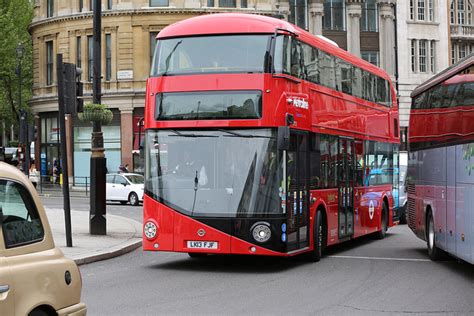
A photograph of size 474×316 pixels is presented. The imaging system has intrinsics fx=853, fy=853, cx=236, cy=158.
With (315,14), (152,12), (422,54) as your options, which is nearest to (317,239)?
(152,12)

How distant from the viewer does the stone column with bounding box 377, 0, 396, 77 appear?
2244 inches

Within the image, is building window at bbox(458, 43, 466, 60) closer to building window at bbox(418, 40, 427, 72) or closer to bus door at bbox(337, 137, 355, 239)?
building window at bbox(418, 40, 427, 72)

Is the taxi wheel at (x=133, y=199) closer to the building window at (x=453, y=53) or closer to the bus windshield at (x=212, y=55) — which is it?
the bus windshield at (x=212, y=55)

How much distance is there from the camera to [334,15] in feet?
183

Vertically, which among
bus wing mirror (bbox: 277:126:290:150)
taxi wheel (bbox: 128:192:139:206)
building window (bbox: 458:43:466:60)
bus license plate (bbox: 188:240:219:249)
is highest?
building window (bbox: 458:43:466:60)

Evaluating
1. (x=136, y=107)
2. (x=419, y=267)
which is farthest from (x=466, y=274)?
(x=136, y=107)

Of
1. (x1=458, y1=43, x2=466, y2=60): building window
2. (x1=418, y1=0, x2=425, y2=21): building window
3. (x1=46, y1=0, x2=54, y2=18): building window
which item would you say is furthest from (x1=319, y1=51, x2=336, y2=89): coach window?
(x1=458, y1=43, x2=466, y2=60): building window

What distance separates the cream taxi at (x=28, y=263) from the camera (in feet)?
19.8

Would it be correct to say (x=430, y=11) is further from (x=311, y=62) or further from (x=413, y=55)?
(x=311, y=62)

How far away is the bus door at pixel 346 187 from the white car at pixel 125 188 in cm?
2157

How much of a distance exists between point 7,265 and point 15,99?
193 feet

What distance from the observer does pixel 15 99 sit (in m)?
62.7

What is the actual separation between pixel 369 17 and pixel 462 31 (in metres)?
7.84

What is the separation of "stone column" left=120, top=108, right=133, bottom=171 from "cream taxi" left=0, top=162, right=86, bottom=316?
4474cm
